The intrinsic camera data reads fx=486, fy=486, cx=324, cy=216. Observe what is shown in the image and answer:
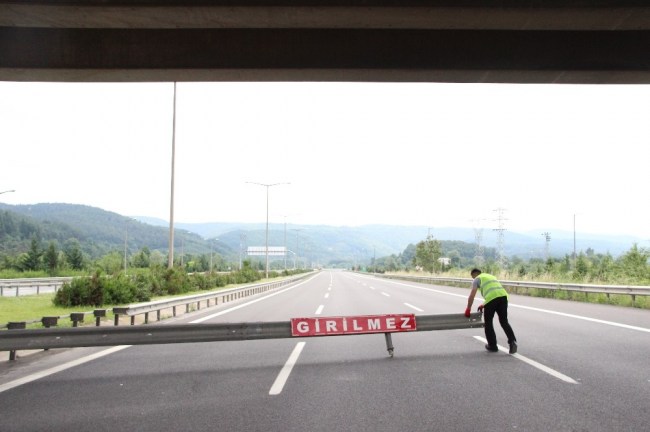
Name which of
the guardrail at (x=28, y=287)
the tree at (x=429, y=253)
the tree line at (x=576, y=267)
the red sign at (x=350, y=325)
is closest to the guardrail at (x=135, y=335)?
the red sign at (x=350, y=325)

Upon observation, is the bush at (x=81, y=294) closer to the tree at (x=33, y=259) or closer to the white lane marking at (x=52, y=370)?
the white lane marking at (x=52, y=370)

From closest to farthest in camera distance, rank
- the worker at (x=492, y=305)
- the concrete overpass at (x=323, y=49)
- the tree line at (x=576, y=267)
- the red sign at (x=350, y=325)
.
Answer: the concrete overpass at (x=323, y=49) < the red sign at (x=350, y=325) < the worker at (x=492, y=305) < the tree line at (x=576, y=267)

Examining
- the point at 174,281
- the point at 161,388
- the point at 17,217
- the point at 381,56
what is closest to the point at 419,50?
the point at 381,56

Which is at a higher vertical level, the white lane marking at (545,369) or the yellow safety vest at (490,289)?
the yellow safety vest at (490,289)

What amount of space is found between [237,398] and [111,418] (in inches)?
54.3

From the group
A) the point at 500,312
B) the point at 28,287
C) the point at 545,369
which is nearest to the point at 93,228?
the point at 28,287

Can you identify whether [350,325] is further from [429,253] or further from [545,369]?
[429,253]

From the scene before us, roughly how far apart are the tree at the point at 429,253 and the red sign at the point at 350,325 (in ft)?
242

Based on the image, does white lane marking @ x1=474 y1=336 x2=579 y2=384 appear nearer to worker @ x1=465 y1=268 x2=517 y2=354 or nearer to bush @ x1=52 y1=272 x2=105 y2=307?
worker @ x1=465 y1=268 x2=517 y2=354

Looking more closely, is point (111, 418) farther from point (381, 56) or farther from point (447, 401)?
point (381, 56)

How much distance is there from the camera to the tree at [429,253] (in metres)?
82.0

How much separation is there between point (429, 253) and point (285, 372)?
257ft

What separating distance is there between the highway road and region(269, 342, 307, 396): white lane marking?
0.08ft

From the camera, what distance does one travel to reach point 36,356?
8781 millimetres
